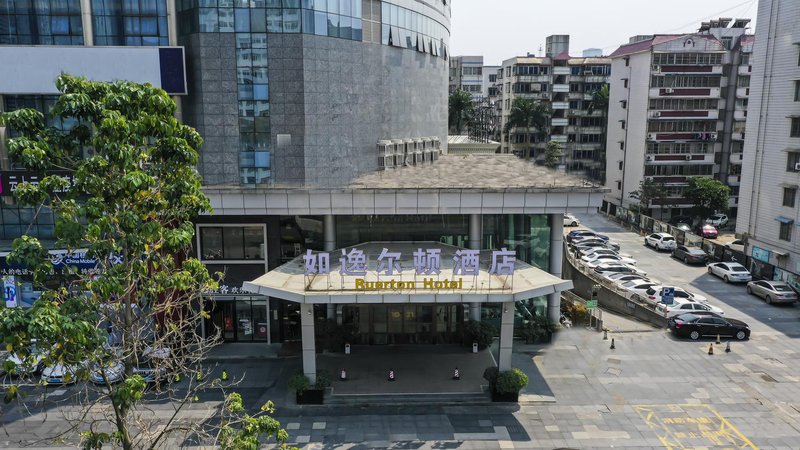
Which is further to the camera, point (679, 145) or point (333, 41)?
point (679, 145)

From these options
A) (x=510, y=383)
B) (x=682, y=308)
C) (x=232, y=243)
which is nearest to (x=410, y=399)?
(x=510, y=383)

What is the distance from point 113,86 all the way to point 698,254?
52135 mm

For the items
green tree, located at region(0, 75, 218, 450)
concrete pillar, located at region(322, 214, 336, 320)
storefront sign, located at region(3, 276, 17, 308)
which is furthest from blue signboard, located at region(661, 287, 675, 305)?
storefront sign, located at region(3, 276, 17, 308)

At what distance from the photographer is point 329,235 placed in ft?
109

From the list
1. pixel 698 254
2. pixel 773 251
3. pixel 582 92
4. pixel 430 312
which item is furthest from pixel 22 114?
pixel 582 92

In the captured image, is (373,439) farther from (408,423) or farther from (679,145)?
(679,145)

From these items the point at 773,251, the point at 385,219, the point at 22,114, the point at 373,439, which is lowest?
the point at 373,439

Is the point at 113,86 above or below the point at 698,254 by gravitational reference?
above

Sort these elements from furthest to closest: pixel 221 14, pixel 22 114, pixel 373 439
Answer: pixel 221 14 → pixel 373 439 → pixel 22 114

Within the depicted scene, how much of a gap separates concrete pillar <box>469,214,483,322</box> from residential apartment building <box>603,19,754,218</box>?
43621 millimetres

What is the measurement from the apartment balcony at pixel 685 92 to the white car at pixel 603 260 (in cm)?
2558

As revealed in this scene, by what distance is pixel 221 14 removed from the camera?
31.7m

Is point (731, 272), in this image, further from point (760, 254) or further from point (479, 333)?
point (479, 333)

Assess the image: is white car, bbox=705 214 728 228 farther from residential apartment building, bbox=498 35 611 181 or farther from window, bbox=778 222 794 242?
window, bbox=778 222 794 242
